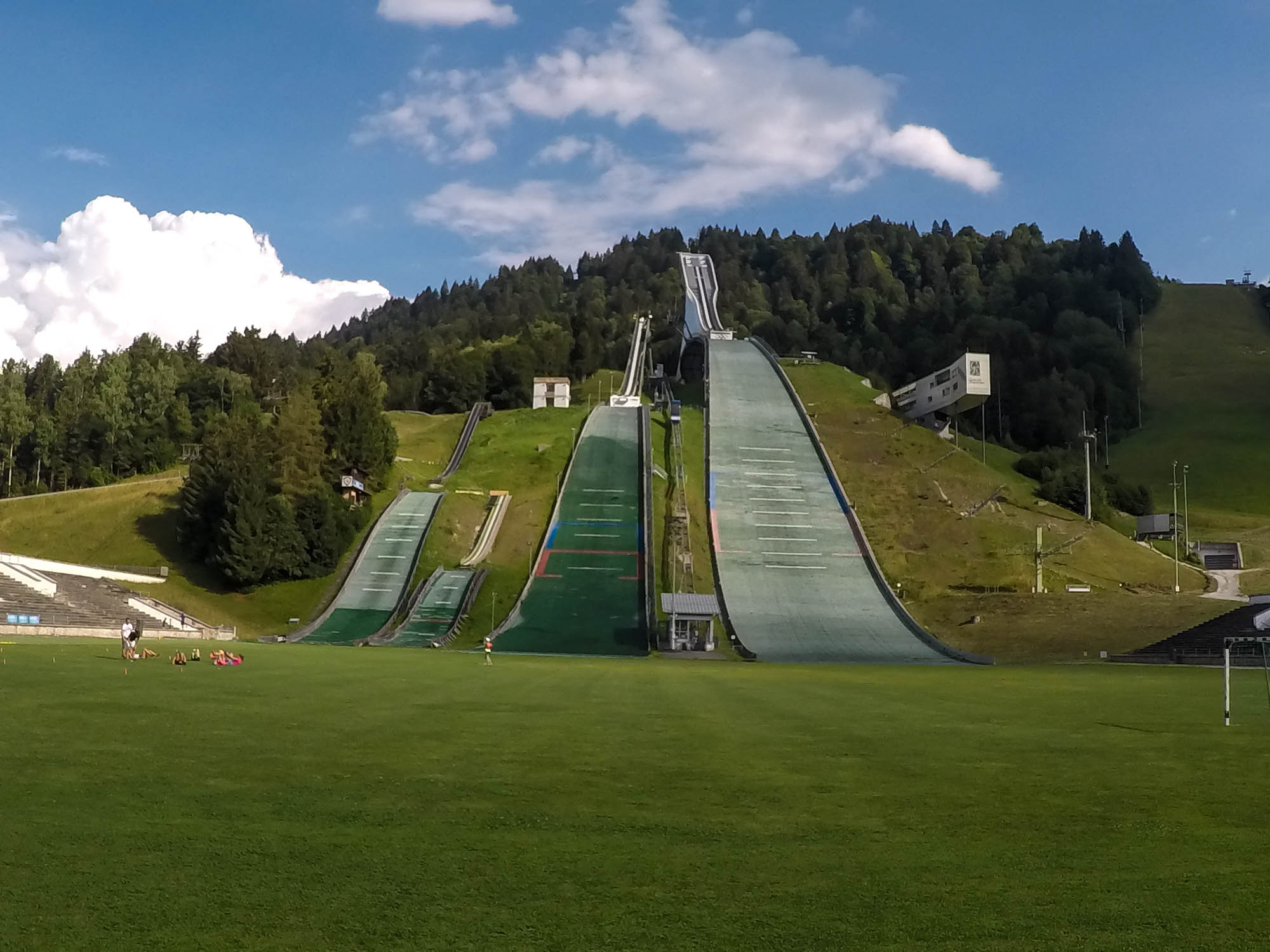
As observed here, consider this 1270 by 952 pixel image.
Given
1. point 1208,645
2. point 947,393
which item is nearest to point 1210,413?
point 947,393

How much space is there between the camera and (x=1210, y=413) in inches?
4240

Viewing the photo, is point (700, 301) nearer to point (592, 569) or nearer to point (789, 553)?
point (789, 553)

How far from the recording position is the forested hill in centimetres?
10556

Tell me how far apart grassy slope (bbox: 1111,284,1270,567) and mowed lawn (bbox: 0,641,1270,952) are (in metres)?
60.8

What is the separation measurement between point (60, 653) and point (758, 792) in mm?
20447

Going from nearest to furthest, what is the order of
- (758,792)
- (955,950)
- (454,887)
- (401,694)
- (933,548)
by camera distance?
(955,950) < (454,887) < (758,792) < (401,694) < (933,548)

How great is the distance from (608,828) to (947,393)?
68.1 metres

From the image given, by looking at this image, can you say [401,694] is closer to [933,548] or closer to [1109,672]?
[1109,672]

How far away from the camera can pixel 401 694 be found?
696 inches

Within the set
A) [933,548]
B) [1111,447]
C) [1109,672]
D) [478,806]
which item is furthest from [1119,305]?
[478,806]

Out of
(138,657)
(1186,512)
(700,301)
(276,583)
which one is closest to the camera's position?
(138,657)

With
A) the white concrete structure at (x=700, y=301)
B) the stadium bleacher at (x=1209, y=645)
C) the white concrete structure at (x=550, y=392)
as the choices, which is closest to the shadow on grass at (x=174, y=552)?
the stadium bleacher at (x=1209, y=645)

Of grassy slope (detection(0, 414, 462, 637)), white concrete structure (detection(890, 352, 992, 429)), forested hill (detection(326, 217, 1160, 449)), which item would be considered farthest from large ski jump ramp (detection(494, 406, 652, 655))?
forested hill (detection(326, 217, 1160, 449))

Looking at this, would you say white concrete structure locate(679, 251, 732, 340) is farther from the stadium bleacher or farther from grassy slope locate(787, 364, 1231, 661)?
the stadium bleacher
